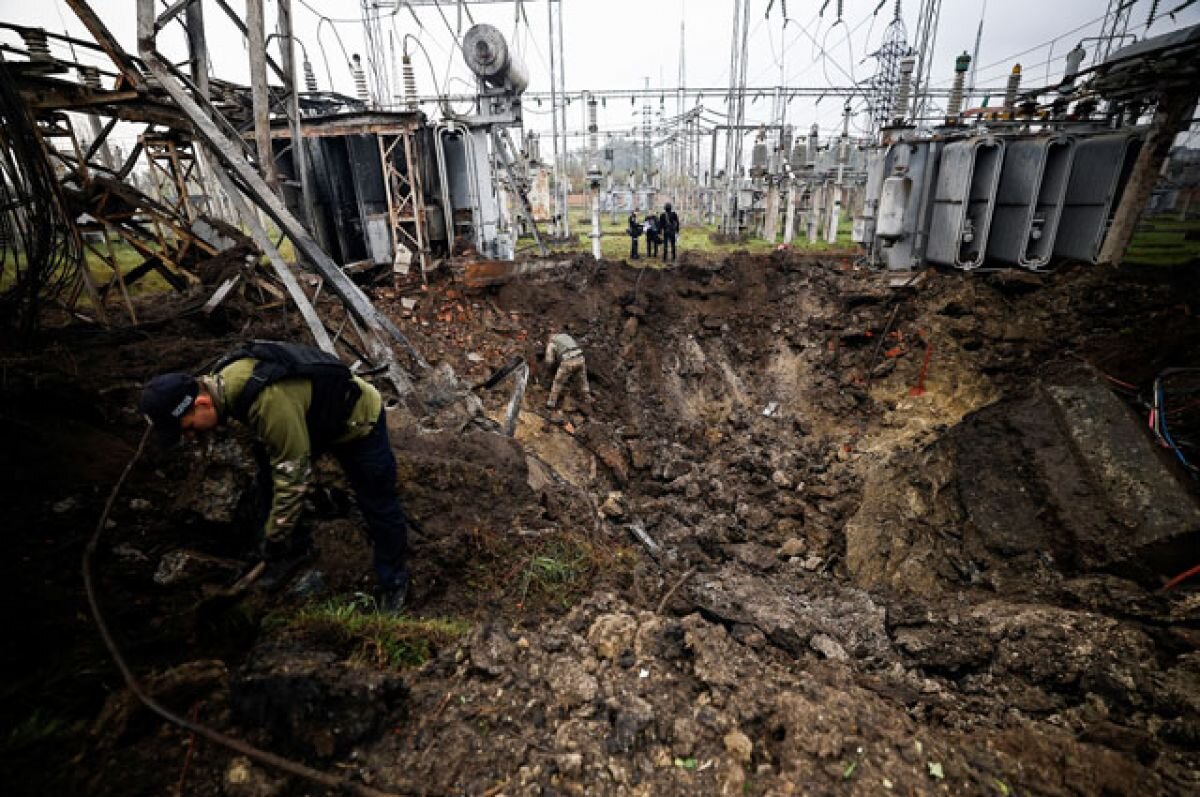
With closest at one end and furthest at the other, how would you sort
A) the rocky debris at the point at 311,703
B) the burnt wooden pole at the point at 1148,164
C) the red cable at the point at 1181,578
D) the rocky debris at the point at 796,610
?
the rocky debris at the point at 311,703, the red cable at the point at 1181,578, the rocky debris at the point at 796,610, the burnt wooden pole at the point at 1148,164

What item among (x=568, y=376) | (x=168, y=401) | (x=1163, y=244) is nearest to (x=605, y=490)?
(x=568, y=376)

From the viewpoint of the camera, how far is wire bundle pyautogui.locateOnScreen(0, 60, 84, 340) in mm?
3818

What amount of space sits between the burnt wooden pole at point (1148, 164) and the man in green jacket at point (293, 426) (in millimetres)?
11018

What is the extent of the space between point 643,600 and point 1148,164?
999cm

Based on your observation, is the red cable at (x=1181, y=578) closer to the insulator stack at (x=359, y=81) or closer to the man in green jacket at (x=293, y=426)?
the man in green jacket at (x=293, y=426)

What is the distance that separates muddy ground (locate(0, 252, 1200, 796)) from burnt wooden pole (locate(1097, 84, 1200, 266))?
971 millimetres

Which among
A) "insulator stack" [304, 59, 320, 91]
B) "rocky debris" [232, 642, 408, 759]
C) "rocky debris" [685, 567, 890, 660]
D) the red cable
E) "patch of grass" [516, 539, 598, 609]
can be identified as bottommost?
"rocky debris" [685, 567, 890, 660]

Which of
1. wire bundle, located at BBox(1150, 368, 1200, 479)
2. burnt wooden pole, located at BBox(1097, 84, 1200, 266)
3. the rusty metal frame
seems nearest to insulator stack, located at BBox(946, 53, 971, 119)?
burnt wooden pole, located at BBox(1097, 84, 1200, 266)

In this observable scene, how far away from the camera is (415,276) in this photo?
10.1 metres

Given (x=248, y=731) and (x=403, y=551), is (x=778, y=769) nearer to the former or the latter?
(x=248, y=731)

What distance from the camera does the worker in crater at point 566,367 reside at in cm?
782

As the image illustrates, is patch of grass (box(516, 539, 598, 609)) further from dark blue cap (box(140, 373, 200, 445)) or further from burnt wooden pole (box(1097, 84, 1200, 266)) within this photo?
burnt wooden pole (box(1097, 84, 1200, 266))

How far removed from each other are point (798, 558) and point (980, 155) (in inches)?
341

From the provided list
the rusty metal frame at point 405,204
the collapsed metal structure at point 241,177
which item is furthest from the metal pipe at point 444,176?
the rusty metal frame at point 405,204
